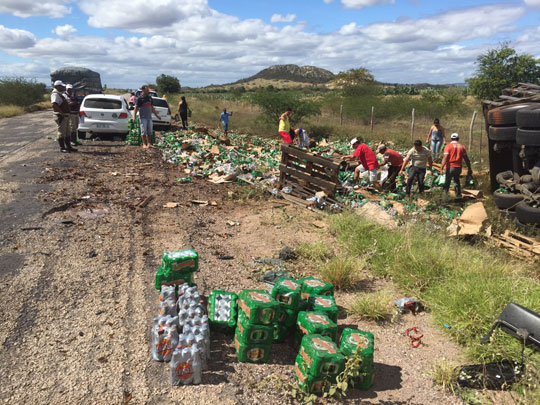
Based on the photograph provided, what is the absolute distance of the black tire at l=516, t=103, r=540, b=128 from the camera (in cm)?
710

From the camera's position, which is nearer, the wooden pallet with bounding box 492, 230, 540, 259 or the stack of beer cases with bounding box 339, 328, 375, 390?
the stack of beer cases with bounding box 339, 328, 375, 390

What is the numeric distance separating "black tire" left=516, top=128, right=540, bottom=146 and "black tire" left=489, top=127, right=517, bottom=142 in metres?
0.68

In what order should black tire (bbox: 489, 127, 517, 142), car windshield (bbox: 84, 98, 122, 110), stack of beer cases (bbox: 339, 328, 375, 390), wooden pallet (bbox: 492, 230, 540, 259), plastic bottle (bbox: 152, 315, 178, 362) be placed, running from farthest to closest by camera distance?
car windshield (bbox: 84, 98, 122, 110)
black tire (bbox: 489, 127, 517, 142)
wooden pallet (bbox: 492, 230, 540, 259)
plastic bottle (bbox: 152, 315, 178, 362)
stack of beer cases (bbox: 339, 328, 375, 390)

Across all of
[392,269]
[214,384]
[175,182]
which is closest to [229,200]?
[175,182]

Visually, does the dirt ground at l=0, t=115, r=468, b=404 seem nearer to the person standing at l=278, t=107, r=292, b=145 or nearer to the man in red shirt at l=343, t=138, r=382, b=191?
the man in red shirt at l=343, t=138, r=382, b=191

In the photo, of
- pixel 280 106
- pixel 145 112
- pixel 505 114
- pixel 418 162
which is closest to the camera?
pixel 505 114

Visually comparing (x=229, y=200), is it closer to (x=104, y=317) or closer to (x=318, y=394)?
(x=104, y=317)

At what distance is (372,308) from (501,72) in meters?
30.6

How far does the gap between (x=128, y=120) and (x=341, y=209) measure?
8.33 m

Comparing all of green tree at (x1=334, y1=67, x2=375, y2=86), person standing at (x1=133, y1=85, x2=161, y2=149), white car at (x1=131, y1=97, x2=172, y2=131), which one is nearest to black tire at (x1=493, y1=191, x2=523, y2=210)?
person standing at (x1=133, y1=85, x2=161, y2=149)

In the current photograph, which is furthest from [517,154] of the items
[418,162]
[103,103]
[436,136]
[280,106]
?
[280,106]

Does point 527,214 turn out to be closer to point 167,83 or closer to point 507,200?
point 507,200

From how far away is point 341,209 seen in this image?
306 inches

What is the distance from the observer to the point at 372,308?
431 cm
